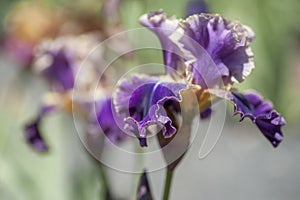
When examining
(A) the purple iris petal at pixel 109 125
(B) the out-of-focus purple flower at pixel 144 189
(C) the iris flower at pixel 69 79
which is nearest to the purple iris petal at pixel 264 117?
(B) the out-of-focus purple flower at pixel 144 189

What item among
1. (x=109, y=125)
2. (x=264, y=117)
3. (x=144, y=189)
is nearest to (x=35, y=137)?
(x=109, y=125)

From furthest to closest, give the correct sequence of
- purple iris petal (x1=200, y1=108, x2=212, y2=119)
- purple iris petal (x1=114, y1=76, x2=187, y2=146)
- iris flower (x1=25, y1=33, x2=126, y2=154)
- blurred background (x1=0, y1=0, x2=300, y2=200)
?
blurred background (x1=0, y1=0, x2=300, y2=200) → iris flower (x1=25, y1=33, x2=126, y2=154) → purple iris petal (x1=200, y1=108, x2=212, y2=119) → purple iris petal (x1=114, y1=76, x2=187, y2=146)

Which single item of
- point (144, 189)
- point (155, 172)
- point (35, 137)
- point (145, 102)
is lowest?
point (155, 172)

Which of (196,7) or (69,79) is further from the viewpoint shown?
(69,79)

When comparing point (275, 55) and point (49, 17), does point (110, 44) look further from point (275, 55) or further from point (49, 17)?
point (49, 17)

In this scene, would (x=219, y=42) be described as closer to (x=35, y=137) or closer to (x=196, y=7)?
(x=196, y=7)

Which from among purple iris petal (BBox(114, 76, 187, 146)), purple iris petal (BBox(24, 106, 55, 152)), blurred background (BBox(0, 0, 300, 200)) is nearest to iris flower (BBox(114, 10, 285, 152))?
purple iris petal (BBox(114, 76, 187, 146))

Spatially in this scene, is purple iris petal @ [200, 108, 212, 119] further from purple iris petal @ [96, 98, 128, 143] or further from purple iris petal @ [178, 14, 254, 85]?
purple iris petal @ [96, 98, 128, 143]

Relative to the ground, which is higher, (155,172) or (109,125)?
(109,125)
